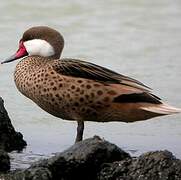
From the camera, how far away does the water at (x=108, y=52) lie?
7.28m

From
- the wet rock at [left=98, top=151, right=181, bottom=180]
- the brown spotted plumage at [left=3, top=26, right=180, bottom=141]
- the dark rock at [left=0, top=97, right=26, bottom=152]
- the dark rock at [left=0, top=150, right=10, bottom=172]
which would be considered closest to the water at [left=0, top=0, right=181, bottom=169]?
the dark rock at [left=0, top=97, right=26, bottom=152]

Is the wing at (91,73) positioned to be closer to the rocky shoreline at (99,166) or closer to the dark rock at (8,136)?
the dark rock at (8,136)

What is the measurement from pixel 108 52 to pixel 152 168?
4341 mm

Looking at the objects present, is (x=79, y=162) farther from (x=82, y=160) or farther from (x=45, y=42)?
(x=45, y=42)

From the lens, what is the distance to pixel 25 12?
454 inches

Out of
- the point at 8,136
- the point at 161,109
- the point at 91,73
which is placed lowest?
the point at 8,136

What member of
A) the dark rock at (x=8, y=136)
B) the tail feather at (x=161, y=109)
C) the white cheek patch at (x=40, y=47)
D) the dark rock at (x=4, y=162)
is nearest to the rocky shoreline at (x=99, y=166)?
the dark rock at (x=4, y=162)

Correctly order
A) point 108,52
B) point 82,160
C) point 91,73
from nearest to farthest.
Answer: point 82,160 < point 91,73 < point 108,52

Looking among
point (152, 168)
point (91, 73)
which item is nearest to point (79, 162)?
point (152, 168)

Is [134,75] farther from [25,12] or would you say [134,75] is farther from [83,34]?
[25,12]

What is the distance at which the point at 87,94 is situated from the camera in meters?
6.63

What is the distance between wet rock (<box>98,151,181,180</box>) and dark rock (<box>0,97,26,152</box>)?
1366 millimetres

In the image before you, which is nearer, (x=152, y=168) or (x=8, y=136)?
(x=152, y=168)

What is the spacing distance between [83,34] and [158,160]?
517 cm
